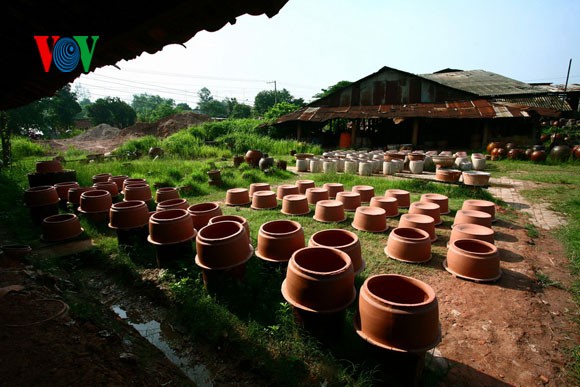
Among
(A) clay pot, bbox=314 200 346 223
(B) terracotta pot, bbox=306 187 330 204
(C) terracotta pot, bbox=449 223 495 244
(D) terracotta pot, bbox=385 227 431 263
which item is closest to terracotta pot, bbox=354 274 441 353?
(D) terracotta pot, bbox=385 227 431 263

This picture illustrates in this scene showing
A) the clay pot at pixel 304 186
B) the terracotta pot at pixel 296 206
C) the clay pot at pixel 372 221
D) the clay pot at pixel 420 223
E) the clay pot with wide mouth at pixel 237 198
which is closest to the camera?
the clay pot at pixel 420 223

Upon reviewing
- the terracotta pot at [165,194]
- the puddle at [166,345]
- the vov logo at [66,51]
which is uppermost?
the vov logo at [66,51]

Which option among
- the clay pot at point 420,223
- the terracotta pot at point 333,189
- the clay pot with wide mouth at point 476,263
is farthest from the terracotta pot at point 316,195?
the clay pot with wide mouth at point 476,263

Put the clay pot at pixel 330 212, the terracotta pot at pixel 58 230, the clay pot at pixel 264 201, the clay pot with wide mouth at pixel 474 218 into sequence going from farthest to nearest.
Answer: the clay pot at pixel 264 201 → the clay pot at pixel 330 212 → the terracotta pot at pixel 58 230 → the clay pot with wide mouth at pixel 474 218

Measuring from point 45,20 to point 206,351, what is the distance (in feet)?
9.69

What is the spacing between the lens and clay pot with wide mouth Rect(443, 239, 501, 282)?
3.75 meters

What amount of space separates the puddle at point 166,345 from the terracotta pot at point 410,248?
A: 9.52 ft

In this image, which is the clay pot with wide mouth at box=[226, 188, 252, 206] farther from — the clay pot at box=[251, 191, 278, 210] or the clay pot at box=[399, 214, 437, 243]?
the clay pot at box=[399, 214, 437, 243]

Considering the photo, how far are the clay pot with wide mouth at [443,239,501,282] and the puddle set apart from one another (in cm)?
323

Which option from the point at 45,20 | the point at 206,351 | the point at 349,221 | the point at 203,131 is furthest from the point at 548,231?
the point at 203,131

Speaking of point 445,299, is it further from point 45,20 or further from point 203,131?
point 203,131

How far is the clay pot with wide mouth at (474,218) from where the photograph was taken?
4.94 m

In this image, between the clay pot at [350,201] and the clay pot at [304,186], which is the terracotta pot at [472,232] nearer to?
the clay pot at [350,201]

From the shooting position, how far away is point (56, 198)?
626 cm
